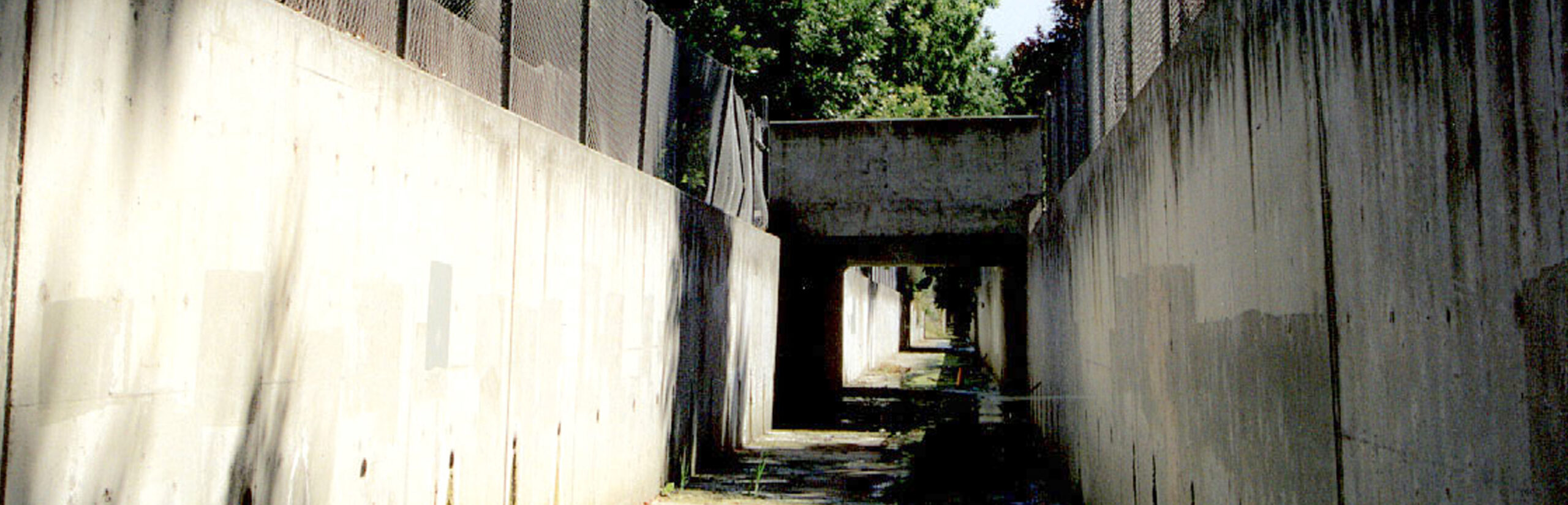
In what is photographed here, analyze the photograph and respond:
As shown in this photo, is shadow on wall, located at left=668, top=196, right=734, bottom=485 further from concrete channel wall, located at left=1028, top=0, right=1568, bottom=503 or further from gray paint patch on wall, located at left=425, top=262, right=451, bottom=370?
concrete channel wall, located at left=1028, top=0, right=1568, bottom=503

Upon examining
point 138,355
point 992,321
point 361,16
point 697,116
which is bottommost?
point 138,355

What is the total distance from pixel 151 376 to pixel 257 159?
0.72 meters

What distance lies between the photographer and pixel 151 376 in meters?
2.88

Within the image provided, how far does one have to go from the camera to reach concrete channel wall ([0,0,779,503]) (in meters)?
2.60

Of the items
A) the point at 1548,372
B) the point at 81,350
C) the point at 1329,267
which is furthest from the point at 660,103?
the point at 1548,372

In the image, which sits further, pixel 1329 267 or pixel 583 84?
pixel 583 84

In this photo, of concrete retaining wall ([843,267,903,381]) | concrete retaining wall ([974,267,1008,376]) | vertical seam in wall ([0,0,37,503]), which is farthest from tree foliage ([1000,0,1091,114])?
vertical seam in wall ([0,0,37,503])

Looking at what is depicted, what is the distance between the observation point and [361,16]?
13.6 ft

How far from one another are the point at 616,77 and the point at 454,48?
2547 mm

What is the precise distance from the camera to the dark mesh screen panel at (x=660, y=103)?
835 centimetres

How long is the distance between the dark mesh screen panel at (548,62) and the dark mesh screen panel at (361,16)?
124 cm

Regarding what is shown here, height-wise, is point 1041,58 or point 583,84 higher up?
point 1041,58

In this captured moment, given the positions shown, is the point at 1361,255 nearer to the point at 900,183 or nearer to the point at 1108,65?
the point at 1108,65

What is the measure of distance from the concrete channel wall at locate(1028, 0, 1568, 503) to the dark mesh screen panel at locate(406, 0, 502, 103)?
120 inches
